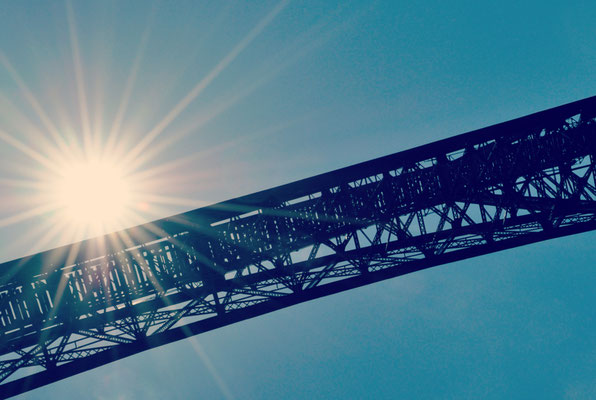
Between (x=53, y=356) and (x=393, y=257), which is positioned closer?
(x=53, y=356)

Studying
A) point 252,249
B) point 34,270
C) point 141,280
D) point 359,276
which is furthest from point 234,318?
point 34,270

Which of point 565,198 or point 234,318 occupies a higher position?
point 565,198

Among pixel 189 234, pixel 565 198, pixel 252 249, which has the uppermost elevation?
pixel 189 234

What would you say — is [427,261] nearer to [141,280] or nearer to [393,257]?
[393,257]

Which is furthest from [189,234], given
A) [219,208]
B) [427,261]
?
[427,261]

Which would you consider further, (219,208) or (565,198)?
(565,198)

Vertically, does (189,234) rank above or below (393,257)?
above

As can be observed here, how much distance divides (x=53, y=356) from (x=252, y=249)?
527cm

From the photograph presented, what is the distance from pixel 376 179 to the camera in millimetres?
11078

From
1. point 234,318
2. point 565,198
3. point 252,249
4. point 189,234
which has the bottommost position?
point 234,318

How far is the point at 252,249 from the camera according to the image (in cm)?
1088

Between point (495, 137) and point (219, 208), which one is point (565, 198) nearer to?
point (495, 137)

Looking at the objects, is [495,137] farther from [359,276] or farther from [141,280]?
[141,280]

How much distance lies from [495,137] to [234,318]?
7.88m
